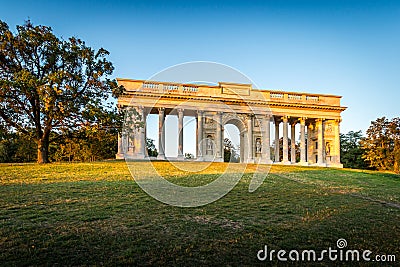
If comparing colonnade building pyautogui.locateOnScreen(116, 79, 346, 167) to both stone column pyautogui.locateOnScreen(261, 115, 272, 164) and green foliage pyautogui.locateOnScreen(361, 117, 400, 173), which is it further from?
green foliage pyautogui.locateOnScreen(361, 117, 400, 173)

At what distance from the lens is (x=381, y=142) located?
51094 millimetres

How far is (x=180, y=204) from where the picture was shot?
452 inches

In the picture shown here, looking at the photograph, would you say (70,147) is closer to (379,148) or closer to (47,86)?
(47,86)

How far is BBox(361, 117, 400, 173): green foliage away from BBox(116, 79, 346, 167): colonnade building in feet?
25.2

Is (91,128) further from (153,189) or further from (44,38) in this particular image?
(153,189)

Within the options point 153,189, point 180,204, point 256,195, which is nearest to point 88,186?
point 153,189

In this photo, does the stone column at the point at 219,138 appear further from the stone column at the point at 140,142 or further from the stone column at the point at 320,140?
the stone column at the point at 320,140

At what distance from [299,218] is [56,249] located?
7.13m

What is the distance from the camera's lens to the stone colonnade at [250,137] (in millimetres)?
41781

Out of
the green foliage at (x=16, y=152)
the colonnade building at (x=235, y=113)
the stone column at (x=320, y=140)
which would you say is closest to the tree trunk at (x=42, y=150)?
the colonnade building at (x=235, y=113)

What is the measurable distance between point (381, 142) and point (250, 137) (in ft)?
76.8

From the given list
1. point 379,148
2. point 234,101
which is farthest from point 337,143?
point 234,101

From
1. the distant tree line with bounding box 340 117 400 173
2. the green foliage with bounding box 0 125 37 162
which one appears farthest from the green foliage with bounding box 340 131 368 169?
the green foliage with bounding box 0 125 37 162

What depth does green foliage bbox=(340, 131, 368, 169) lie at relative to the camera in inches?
2228
